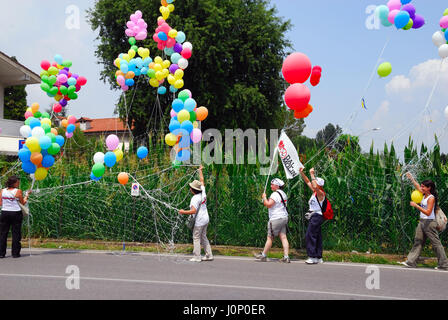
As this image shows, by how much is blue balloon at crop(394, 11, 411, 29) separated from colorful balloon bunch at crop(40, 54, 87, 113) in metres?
8.70

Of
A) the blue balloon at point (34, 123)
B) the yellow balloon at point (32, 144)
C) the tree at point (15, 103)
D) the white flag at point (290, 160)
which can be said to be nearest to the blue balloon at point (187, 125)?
A: the white flag at point (290, 160)

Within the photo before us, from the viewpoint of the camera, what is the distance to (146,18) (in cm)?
2294

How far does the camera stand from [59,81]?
12266 mm

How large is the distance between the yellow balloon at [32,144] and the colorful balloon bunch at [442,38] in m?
9.00

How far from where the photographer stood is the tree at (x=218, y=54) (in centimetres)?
2259

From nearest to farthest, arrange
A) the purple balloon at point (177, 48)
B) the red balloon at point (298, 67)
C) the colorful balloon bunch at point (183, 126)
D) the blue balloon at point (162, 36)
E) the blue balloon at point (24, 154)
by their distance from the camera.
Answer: the red balloon at point (298, 67) → the blue balloon at point (24, 154) → the colorful balloon bunch at point (183, 126) → the blue balloon at point (162, 36) → the purple balloon at point (177, 48)

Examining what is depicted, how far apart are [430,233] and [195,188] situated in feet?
15.9

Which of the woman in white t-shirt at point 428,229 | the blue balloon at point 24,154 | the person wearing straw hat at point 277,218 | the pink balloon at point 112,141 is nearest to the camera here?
the woman in white t-shirt at point 428,229

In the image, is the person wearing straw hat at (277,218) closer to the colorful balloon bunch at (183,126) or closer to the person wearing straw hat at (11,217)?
the colorful balloon bunch at (183,126)

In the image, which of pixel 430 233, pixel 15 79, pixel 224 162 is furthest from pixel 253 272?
pixel 15 79

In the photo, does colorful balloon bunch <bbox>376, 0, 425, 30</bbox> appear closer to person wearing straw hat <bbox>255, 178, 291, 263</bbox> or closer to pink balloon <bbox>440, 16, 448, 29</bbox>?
pink balloon <bbox>440, 16, 448, 29</bbox>

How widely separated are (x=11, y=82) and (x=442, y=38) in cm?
2432

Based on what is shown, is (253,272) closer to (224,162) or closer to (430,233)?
(430,233)

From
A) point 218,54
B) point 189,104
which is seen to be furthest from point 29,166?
point 218,54
